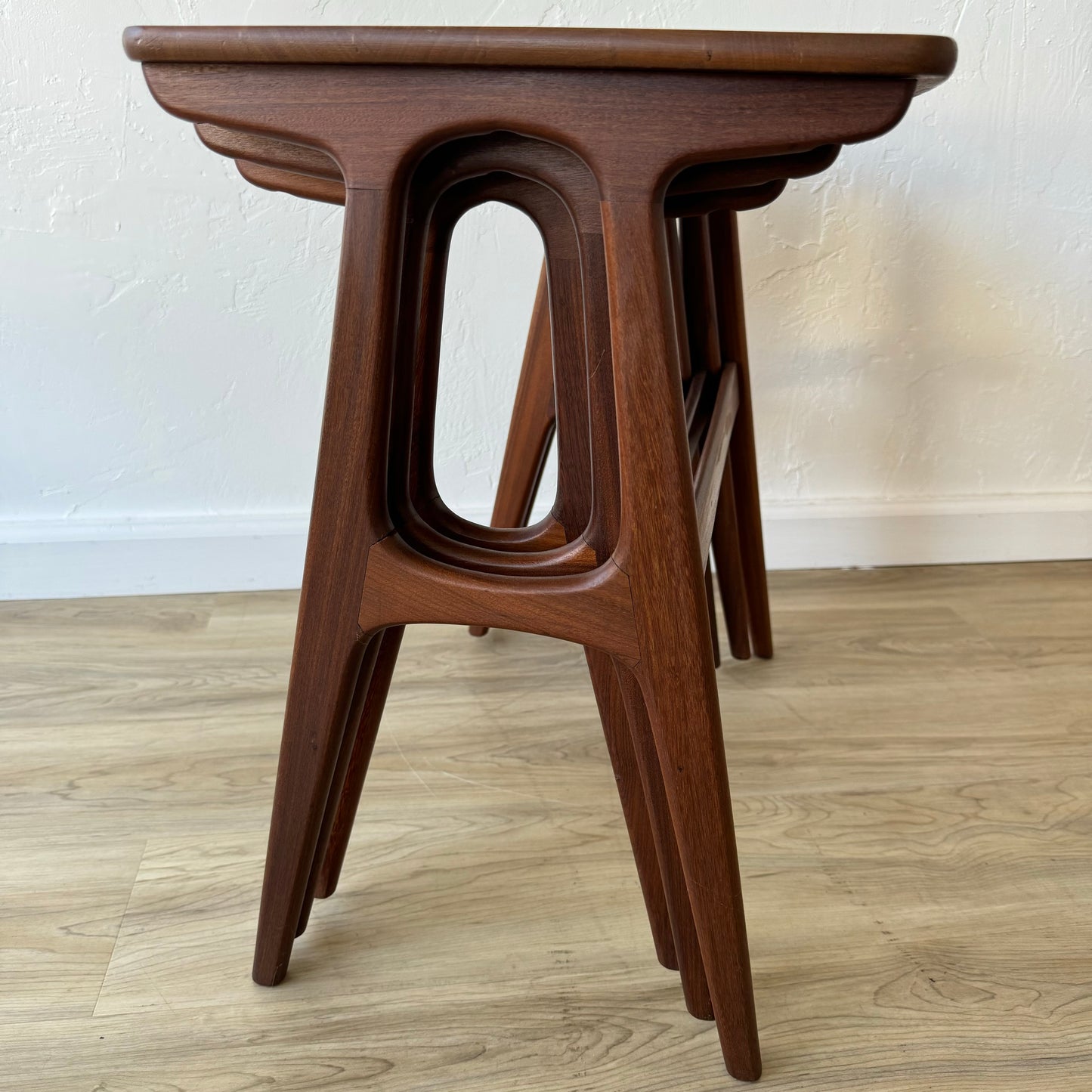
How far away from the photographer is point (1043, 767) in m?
1.08

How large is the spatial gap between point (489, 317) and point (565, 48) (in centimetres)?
95

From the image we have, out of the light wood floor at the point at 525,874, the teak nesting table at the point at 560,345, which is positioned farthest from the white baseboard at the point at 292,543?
the teak nesting table at the point at 560,345

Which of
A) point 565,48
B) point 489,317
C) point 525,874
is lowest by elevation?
point 525,874

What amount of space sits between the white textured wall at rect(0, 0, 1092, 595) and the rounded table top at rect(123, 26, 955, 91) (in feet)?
2.87

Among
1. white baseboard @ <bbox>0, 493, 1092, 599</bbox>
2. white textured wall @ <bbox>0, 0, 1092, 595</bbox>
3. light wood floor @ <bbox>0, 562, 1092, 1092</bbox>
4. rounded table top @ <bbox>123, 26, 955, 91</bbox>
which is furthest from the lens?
white baseboard @ <bbox>0, 493, 1092, 599</bbox>

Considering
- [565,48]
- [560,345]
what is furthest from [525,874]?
[565,48]

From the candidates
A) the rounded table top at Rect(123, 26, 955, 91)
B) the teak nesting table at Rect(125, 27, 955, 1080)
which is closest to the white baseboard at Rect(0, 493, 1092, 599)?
the teak nesting table at Rect(125, 27, 955, 1080)

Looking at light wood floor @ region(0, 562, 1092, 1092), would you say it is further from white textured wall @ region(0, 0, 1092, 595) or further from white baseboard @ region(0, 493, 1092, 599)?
white textured wall @ region(0, 0, 1092, 595)

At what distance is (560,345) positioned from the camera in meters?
0.69

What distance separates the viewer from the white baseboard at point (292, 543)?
4.96ft

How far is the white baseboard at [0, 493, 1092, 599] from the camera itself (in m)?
1.51

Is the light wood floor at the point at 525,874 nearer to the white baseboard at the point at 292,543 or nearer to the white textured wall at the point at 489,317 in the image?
the white baseboard at the point at 292,543

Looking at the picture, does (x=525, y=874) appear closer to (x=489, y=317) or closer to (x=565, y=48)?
(x=565, y=48)

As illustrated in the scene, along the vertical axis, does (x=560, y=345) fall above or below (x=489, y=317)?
above
